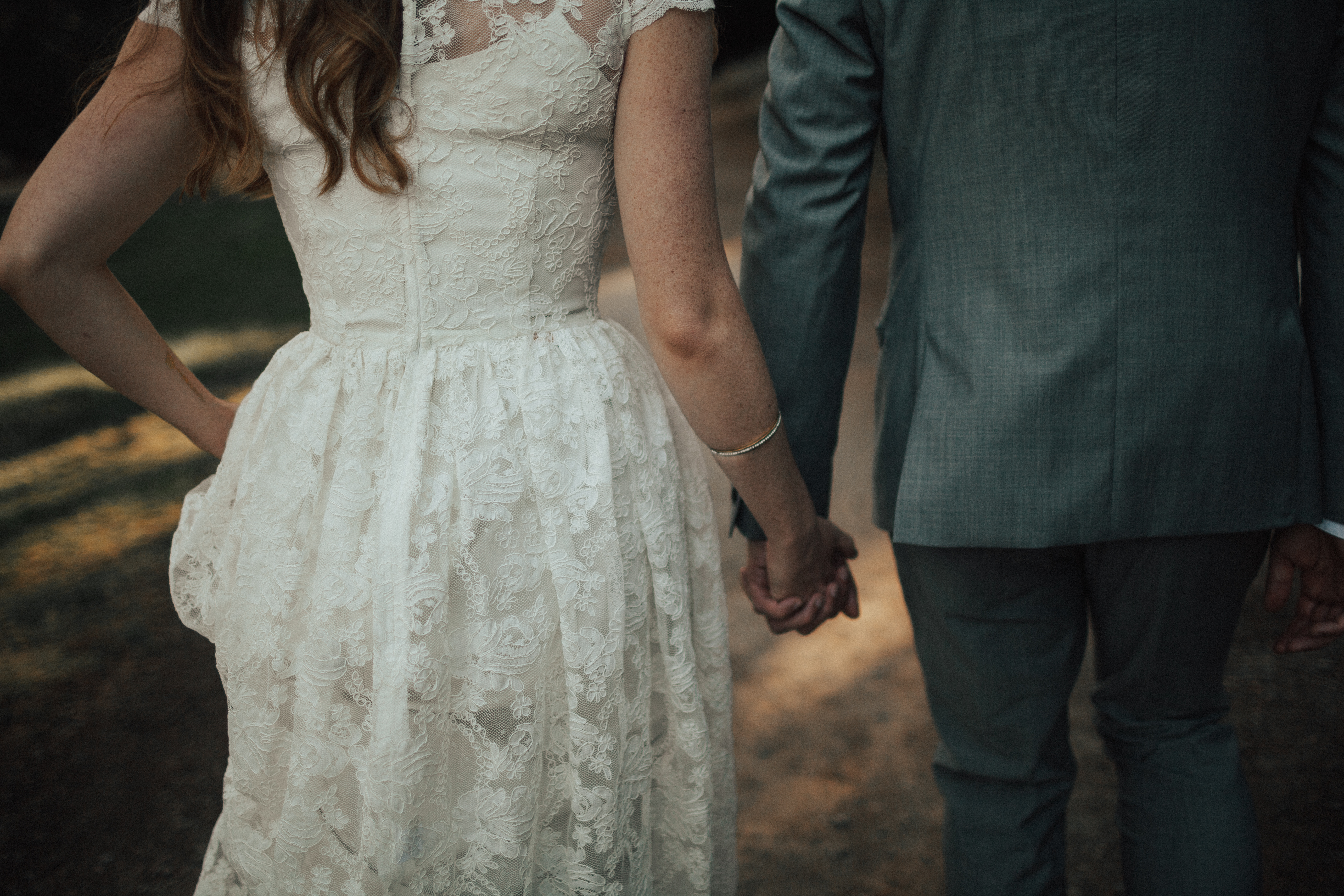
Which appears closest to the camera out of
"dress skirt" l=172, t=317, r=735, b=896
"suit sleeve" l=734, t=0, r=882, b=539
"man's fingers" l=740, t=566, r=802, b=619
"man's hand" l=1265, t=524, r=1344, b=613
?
"dress skirt" l=172, t=317, r=735, b=896

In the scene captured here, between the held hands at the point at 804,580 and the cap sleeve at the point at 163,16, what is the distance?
942 millimetres

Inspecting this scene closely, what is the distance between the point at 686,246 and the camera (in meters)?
0.98

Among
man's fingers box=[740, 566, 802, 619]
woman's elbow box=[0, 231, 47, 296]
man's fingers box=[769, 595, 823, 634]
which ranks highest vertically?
woman's elbow box=[0, 231, 47, 296]

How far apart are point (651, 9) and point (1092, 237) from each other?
561 millimetres

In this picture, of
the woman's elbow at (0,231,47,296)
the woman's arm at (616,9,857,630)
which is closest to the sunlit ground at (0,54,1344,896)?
the woman's arm at (616,9,857,630)

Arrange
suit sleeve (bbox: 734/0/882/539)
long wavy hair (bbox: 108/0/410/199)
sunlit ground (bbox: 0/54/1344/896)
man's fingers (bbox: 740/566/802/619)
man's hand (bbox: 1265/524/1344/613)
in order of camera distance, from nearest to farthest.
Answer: long wavy hair (bbox: 108/0/410/199) < suit sleeve (bbox: 734/0/882/539) < man's hand (bbox: 1265/524/1344/613) < man's fingers (bbox: 740/566/802/619) < sunlit ground (bbox: 0/54/1344/896)

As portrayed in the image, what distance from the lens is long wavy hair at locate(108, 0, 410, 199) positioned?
0.89 metres

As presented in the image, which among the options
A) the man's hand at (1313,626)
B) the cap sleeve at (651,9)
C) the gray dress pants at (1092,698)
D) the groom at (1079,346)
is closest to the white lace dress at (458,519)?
the cap sleeve at (651,9)

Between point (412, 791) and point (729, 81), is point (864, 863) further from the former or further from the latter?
point (729, 81)

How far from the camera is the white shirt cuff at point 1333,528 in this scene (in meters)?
1.18

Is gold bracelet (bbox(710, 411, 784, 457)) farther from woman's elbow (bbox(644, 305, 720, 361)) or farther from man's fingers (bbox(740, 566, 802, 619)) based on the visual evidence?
man's fingers (bbox(740, 566, 802, 619))

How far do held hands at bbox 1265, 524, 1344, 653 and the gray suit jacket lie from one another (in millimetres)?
91

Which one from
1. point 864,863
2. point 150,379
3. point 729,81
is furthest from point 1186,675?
point 729,81

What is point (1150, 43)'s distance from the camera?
1.00 metres
